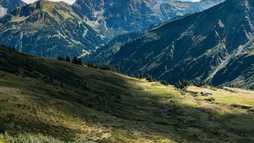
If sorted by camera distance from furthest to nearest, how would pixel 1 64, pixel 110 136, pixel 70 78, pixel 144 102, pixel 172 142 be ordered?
→ pixel 144 102, pixel 70 78, pixel 1 64, pixel 172 142, pixel 110 136

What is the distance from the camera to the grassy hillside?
47188mm

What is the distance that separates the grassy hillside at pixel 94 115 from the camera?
47.2 m

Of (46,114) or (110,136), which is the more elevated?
(46,114)

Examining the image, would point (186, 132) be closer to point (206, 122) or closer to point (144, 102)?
point (206, 122)

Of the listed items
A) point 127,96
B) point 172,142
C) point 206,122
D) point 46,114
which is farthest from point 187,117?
point 46,114

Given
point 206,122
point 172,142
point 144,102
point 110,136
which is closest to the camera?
point 110,136

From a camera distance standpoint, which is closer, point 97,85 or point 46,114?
point 46,114

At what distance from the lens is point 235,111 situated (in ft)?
475

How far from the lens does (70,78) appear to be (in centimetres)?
14212

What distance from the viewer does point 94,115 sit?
244 feet

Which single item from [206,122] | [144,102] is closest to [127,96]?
[144,102]

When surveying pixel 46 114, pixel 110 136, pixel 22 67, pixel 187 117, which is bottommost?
pixel 187 117

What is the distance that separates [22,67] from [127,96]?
84.9 metres

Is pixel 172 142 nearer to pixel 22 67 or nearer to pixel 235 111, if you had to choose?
pixel 22 67
